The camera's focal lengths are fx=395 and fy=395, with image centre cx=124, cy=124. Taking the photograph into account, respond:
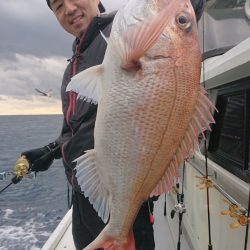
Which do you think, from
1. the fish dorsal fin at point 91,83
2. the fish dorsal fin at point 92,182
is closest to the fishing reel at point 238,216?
the fish dorsal fin at point 92,182

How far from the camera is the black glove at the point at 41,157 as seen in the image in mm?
3863

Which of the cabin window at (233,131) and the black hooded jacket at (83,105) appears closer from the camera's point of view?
the black hooded jacket at (83,105)

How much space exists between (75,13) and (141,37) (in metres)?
1.25

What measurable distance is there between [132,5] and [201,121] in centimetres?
59

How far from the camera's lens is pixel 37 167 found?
3.95 meters

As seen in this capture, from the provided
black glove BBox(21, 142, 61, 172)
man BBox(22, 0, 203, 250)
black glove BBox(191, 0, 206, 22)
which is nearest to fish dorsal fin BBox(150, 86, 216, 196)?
black glove BBox(191, 0, 206, 22)

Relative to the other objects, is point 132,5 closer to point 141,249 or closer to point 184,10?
point 184,10

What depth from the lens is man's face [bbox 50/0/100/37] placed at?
265 centimetres

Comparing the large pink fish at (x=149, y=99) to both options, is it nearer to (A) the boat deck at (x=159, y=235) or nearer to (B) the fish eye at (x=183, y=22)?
(B) the fish eye at (x=183, y=22)

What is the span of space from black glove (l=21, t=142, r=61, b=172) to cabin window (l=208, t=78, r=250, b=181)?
4.97 ft

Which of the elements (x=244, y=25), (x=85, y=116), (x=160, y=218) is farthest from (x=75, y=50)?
(x=160, y=218)

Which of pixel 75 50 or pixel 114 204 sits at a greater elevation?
pixel 75 50

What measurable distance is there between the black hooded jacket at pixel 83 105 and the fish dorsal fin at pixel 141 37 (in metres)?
0.86

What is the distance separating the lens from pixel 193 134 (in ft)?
5.16
